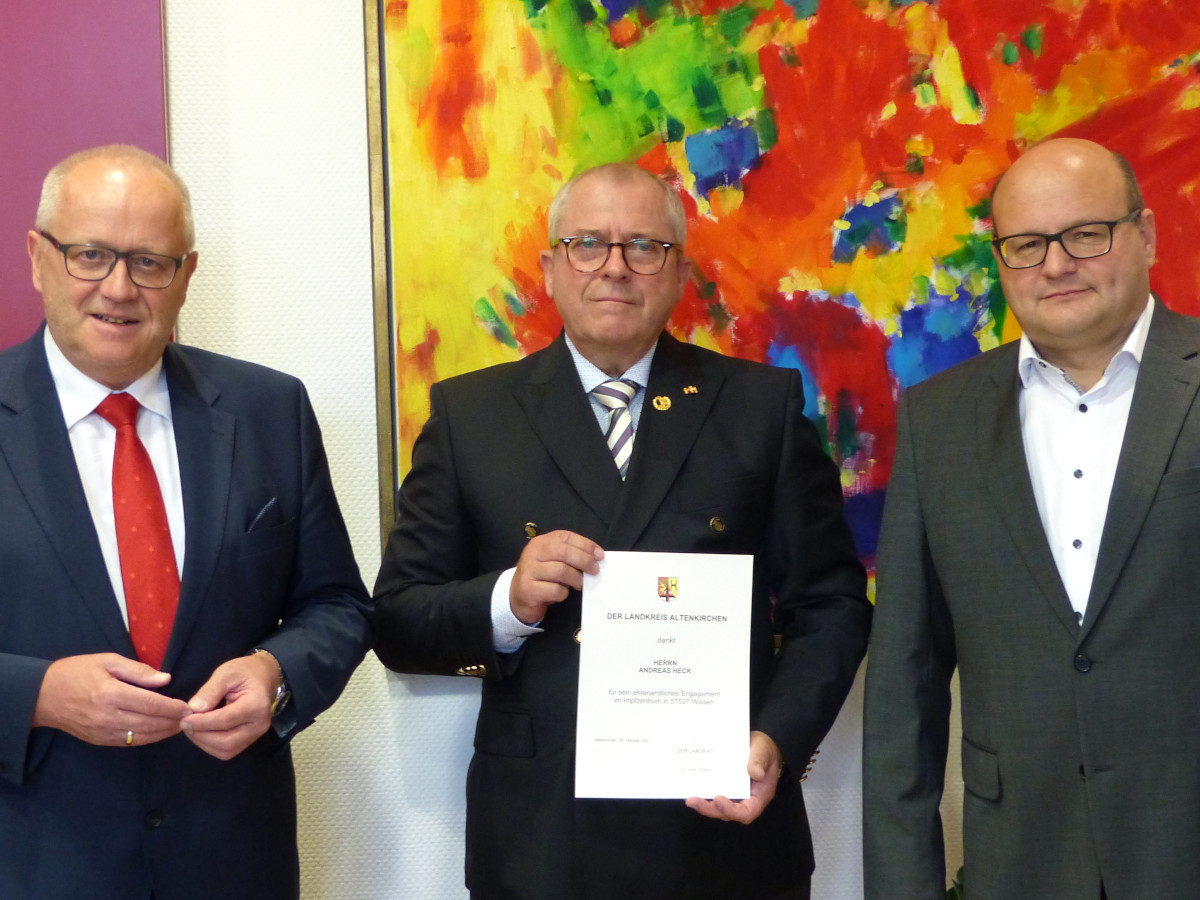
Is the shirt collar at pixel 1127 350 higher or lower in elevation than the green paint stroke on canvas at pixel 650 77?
lower

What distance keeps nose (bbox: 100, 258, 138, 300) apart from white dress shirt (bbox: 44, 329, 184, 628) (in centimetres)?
16

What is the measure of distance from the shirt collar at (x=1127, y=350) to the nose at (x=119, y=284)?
1581 mm

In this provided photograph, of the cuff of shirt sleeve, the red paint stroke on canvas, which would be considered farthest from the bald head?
the red paint stroke on canvas

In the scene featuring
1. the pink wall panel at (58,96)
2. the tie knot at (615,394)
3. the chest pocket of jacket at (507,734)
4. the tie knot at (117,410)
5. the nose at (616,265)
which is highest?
the pink wall panel at (58,96)

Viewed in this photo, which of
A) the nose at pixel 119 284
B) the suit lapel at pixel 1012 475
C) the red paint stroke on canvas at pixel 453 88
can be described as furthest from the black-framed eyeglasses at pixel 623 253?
the nose at pixel 119 284

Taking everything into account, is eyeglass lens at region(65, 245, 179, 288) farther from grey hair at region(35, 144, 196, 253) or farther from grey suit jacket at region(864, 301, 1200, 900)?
grey suit jacket at region(864, 301, 1200, 900)

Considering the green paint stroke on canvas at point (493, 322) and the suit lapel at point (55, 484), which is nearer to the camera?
the suit lapel at point (55, 484)

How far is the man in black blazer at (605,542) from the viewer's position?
2.06 metres

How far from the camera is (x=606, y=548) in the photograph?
2.09 meters

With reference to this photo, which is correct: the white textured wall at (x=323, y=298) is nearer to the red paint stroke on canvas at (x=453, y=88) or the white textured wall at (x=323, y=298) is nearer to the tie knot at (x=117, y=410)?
the red paint stroke on canvas at (x=453, y=88)

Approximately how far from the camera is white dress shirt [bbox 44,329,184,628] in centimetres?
186

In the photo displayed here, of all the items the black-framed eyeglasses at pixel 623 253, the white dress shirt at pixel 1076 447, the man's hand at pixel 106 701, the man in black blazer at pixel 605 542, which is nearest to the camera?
the man's hand at pixel 106 701

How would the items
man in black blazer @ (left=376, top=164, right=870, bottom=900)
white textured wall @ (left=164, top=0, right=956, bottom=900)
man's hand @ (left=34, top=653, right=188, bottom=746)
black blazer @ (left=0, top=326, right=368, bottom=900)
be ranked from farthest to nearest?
1. white textured wall @ (left=164, top=0, right=956, bottom=900)
2. man in black blazer @ (left=376, top=164, right=870, bottom=900)
3. black blazer @ (left=0, top=326, right=368, bottom=900)
4. man's hand @ (left=34, top=653, right=188, bottom=746)

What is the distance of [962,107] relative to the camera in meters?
2.72
